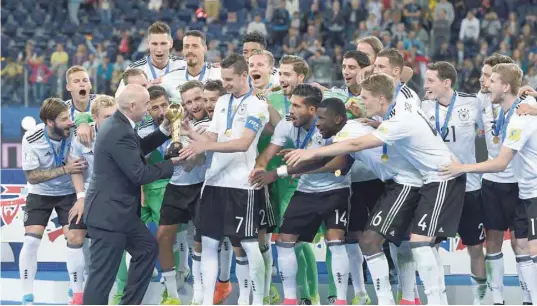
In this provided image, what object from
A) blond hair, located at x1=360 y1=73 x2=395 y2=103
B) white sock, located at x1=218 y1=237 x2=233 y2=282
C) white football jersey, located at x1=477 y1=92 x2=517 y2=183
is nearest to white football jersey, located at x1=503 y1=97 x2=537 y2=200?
white football jersey, located at x1=477 y1=92 x2=517 y2=183

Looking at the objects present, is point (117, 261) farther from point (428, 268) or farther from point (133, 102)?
point (428, 268)

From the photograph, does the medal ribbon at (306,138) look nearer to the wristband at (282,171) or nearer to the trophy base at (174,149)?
the wristband at (282,171)

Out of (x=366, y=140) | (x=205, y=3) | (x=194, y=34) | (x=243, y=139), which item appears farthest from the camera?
→ (x=205, y=3)

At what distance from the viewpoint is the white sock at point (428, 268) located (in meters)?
7.88

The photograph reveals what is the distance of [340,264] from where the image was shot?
27.8ft

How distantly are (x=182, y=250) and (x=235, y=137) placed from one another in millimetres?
1878

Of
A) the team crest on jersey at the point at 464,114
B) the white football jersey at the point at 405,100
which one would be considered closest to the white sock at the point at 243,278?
the white football jersey at the point at 405,100

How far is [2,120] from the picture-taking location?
1650 cm

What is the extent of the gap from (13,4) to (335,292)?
1468 cm

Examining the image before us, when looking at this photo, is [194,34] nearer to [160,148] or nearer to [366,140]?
[160,148]

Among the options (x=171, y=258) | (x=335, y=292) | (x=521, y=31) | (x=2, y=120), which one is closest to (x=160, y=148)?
(x=171, y=258)

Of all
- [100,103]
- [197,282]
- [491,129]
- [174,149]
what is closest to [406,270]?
[491,129]

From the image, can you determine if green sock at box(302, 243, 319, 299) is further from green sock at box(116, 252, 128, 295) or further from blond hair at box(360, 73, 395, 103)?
blond hair at box(360, 73, 395, 103)

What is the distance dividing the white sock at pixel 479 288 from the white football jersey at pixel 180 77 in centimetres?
313
